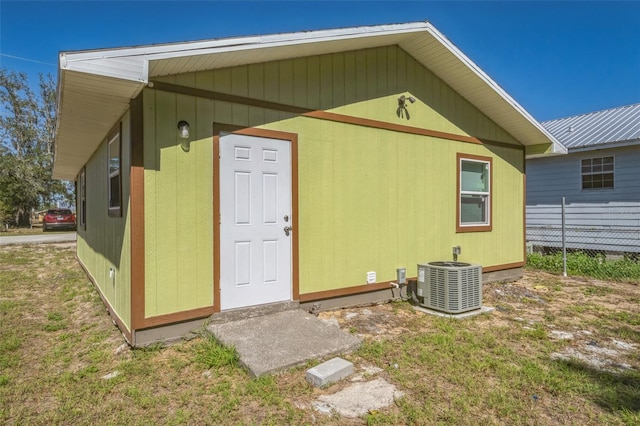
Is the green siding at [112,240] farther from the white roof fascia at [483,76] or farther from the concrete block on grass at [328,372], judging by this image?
the white roof fascia at [483,76]

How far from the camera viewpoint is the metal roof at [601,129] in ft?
29.0

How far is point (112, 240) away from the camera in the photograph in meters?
4.61

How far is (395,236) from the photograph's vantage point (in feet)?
18.3

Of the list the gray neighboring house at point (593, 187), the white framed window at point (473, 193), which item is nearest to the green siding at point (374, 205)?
the white framed window at point (473, 193)

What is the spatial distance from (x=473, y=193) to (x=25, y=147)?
1200 inches

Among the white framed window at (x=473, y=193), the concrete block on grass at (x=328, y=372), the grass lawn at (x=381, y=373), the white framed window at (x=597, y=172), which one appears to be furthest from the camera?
the white framed window at (x=597, y=172)

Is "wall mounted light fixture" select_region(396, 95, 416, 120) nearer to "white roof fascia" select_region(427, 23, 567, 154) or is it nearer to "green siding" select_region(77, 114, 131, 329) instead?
"white roof fascia" select_region(427, 23, 567, 154)

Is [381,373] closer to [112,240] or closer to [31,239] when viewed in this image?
[112,240]

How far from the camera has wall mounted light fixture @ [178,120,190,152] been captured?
375 centimetres

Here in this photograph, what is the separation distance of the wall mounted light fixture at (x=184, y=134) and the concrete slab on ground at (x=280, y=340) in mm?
1929

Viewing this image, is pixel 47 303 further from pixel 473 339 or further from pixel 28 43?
pixel 28 43

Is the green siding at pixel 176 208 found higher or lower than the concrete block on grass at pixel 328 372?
higher

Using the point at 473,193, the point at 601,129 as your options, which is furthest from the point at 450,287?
the point at 601,129

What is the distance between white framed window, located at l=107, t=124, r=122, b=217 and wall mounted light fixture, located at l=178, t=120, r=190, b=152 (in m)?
0.87
